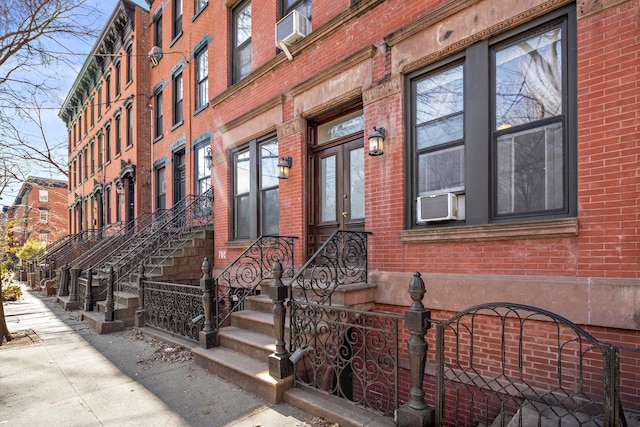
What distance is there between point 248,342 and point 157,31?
49.1ft

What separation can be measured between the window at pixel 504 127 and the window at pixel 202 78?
8411 millimetres

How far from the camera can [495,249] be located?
441 cm

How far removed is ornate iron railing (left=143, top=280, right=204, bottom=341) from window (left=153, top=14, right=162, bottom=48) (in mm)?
11778

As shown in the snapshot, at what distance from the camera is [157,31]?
15.3 meters

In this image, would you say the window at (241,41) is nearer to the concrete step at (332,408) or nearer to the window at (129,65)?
the concrete step at (332,408)

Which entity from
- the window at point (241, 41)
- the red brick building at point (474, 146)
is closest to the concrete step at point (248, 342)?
the red brick building at point (474, 146)

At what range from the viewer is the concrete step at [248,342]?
500cm

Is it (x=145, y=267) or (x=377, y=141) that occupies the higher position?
(x=377, y=141)

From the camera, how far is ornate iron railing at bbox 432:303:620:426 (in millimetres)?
3211

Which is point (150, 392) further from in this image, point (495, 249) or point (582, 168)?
point (582, 168)

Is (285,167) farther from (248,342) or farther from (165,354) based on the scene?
(165,354)

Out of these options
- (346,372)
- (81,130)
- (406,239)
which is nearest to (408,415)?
(406,239)

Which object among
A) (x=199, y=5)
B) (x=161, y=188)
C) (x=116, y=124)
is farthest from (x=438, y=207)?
(x=116, y=124)

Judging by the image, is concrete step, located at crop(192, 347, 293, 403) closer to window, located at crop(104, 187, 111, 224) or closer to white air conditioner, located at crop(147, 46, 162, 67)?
white air conditioner, located at crop(147, 46, 162, 67)
